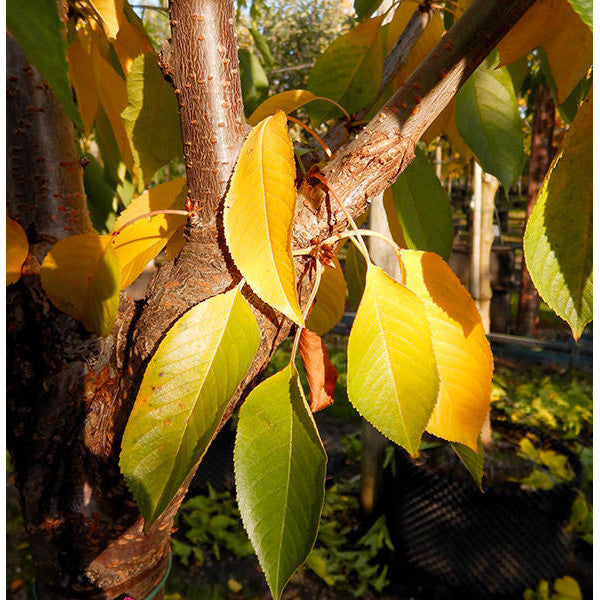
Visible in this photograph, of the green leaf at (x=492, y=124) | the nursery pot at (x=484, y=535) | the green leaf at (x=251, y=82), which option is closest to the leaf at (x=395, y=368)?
the green leaf at (x=492, y=124)

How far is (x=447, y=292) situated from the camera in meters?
0.39

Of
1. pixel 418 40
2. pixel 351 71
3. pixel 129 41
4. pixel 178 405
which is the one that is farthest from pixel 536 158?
pixel 178 405

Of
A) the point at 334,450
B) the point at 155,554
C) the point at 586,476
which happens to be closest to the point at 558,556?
the point at 586,476

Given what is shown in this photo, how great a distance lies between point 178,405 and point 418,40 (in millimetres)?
537

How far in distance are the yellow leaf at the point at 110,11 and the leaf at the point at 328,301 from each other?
1.10 ft

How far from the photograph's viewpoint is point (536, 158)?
4016mm

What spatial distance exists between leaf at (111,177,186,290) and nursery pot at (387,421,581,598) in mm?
1639

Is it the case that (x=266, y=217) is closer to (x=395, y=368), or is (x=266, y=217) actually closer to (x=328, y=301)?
(x=395, y=368)

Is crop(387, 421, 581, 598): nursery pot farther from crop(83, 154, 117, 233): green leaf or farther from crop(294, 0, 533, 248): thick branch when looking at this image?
crop(294, 0, 533, 248): thick branch

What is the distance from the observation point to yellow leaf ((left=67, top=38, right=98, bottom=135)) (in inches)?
21.7

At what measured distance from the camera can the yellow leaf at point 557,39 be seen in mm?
404

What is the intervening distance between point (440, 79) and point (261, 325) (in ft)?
0.80

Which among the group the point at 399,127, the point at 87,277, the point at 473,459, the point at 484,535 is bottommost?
the point at 484,535

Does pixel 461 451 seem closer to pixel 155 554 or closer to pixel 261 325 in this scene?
pixel 261 325
